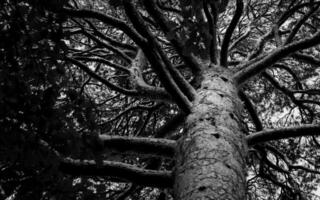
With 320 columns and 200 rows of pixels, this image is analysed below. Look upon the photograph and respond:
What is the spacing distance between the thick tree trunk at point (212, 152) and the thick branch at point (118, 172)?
143 millimetres

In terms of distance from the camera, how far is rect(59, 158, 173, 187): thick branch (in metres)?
2.26

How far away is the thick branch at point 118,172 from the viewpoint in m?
2.26

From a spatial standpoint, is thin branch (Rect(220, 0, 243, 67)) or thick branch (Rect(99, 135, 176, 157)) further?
thin branch (Rect(220, 0, 243, 67))

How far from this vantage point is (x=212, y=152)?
2.17 m

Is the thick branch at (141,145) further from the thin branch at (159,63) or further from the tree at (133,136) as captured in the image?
the thin branch at (159,63)

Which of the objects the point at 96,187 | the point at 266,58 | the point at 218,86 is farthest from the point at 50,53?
the point at 266,58

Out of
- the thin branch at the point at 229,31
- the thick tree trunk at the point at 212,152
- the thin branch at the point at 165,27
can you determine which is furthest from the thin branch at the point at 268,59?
Answer: the thick tree trunk at the point at 212,152

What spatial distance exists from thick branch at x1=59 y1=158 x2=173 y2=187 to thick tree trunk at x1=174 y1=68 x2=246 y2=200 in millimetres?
143

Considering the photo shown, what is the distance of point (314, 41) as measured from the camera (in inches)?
134

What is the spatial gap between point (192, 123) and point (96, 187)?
41.0 inches

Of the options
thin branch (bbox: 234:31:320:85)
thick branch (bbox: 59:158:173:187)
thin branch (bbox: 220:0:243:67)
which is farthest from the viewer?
thin branch (bbox: 234:31:320:85)

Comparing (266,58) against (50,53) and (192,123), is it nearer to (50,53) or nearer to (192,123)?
(192,123)

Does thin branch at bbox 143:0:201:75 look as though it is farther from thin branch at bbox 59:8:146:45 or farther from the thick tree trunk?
the thick tree trunk

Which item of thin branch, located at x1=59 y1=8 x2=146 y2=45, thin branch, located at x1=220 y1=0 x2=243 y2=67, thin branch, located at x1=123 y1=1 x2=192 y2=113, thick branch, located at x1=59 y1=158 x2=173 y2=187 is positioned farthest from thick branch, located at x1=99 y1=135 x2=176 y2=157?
thin branch, located at x1=220 y1=0 x2=243 y2=67
